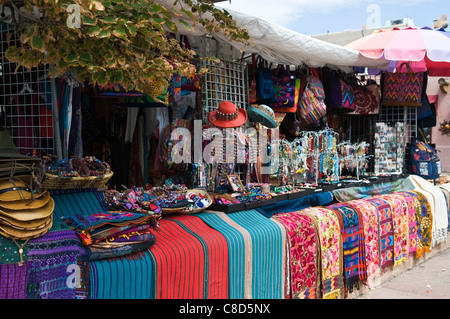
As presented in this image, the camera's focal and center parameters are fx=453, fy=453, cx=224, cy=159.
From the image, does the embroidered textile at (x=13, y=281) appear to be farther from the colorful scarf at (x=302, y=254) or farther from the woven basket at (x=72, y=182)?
the colorful scarf at (x=302, y=254)

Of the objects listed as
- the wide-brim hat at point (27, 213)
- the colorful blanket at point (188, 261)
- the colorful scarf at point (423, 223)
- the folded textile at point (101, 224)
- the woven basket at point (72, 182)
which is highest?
the woven basket at point (72, 182)

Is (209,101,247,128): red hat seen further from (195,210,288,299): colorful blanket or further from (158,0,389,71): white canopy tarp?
(195,210,288,299): colorful blanket

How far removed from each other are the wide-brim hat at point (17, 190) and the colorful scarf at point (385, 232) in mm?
3563

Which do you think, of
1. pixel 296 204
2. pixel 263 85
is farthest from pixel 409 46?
pixel 296 204

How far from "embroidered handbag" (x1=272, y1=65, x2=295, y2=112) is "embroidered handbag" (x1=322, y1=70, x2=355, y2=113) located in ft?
3.24

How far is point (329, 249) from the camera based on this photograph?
414 cm

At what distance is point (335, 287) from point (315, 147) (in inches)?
60.5

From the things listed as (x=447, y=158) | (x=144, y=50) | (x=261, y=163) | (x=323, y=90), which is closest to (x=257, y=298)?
(x=261, y=163)

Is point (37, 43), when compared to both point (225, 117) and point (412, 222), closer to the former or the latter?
point (225, 117)

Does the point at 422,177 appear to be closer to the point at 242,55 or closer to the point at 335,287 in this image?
the point at 335,287

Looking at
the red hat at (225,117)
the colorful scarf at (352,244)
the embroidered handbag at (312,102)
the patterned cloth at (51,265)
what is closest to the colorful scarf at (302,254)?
the colorful scarf at (352,244)

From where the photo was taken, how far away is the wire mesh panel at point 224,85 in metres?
4.39

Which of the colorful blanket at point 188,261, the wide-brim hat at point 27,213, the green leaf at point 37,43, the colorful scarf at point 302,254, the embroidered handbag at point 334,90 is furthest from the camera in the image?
the embroidered handbag at point 334,90

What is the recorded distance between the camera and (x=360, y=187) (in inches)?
210
